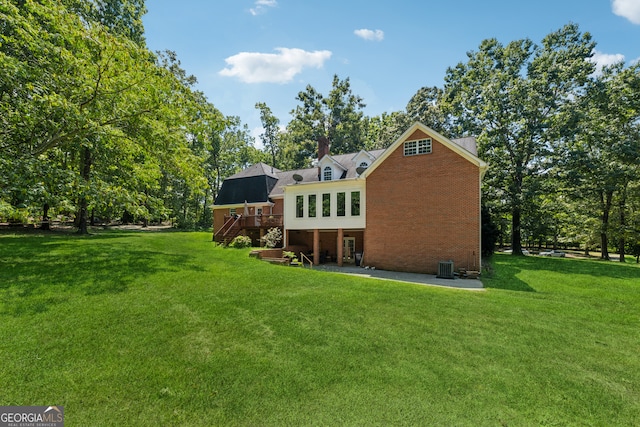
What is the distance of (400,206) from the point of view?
53.0 feet

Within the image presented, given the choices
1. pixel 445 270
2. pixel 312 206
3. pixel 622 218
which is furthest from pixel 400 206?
pixel 622 218

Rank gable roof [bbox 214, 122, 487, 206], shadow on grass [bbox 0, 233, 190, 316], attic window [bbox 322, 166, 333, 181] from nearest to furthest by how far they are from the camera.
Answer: shadow on grass [bbox 0, 233, 190, 316] < attic window [bbox 322, 166, 333, 181] < gable roof [bbox 214, 122, 487, 206]

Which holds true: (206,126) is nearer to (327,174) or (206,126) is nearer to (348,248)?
(327,174)

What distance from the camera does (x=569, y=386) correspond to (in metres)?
4.45

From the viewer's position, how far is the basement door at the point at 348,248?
68.1 ft

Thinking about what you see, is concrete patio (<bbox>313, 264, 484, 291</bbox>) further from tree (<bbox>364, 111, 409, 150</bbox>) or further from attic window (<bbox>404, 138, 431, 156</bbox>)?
tree (<bbox>364, 111, 409, 150</bbox>)

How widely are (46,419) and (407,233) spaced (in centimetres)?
1495

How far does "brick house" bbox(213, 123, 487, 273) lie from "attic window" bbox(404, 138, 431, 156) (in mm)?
53

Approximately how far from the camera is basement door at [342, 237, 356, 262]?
20750 millimetres

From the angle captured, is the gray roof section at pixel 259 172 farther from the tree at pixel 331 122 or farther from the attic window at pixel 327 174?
the tree at pixel 331 122

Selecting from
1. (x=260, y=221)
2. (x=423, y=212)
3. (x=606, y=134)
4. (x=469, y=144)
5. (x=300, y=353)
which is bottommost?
(x=300, y=353)

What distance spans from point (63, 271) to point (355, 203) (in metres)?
13.9

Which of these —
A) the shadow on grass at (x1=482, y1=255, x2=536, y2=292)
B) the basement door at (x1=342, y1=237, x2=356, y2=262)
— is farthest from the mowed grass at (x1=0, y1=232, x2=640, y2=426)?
the basement door at (x1=342, y1=237, x2=356, y2=262)

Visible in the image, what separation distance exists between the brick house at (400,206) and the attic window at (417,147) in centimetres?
5
